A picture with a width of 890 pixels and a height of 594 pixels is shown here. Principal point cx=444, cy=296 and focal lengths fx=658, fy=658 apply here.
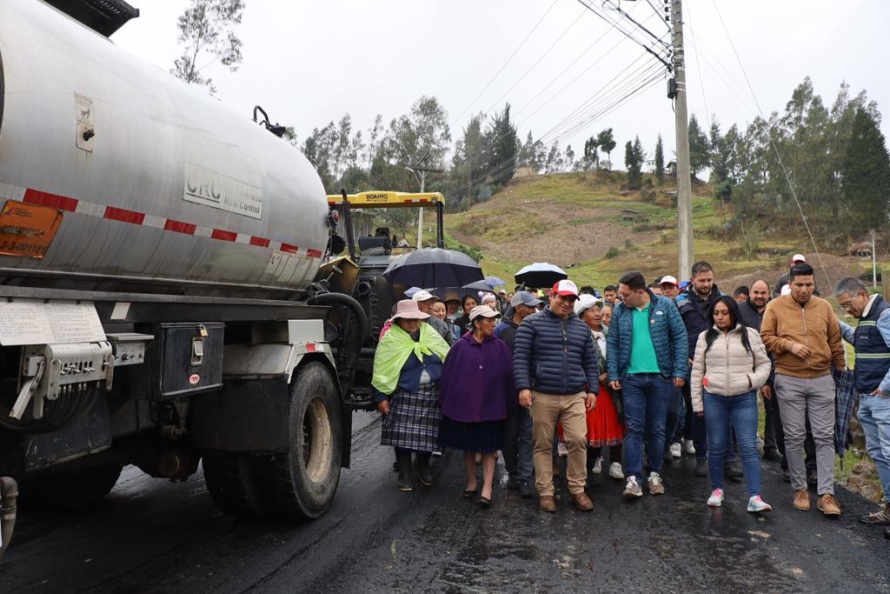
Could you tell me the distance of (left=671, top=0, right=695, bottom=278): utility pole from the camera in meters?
12.8

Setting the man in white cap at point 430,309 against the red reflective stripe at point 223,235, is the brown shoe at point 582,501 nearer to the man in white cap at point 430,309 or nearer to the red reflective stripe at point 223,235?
the man in white cap at point 430,309

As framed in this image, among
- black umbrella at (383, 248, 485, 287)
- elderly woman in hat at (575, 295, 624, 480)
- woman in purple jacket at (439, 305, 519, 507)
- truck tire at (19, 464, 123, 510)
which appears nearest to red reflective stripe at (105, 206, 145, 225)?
truck tire at (19, 464, 123, 510)

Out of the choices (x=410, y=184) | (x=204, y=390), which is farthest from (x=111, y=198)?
(x=410, y=184)

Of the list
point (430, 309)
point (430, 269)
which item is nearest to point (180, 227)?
point (430, 309)

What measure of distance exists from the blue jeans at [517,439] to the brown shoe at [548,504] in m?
0.62

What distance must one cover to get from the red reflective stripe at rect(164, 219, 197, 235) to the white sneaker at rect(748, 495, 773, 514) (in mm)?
4688

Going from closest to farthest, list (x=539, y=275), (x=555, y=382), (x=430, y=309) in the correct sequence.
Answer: (x=555, y=382)
(x=430, y=309)
(x=539, y=275)

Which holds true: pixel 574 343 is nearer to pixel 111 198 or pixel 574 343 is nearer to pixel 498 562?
pixel 498 562

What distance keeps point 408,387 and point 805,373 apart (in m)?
3.44

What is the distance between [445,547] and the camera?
4539 millimetres

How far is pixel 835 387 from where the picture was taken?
5.98 meters

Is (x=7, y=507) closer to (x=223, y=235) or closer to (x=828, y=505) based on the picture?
(x=223, y=235)

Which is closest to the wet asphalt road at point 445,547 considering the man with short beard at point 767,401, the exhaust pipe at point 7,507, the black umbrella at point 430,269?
the man with short beard at point 767,401

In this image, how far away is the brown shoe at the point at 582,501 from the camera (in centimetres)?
545
